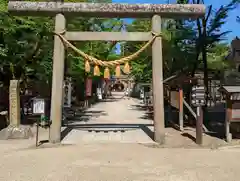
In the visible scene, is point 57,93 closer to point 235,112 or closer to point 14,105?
point 14,105

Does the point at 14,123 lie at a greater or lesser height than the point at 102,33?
lesser

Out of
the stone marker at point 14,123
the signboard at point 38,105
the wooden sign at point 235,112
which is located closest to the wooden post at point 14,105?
the stone marker at point 14,123

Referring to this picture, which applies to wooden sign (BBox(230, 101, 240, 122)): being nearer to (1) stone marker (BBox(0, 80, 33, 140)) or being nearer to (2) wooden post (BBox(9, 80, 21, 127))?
(1) stone marker (BBox(0, 80, 33, 140))

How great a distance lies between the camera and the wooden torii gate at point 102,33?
31.9 ft

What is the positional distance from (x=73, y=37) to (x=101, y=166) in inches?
181

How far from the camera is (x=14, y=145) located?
32.1ft

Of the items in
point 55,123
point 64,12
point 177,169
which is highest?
point 64,12

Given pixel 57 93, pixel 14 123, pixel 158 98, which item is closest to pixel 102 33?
pixel 57 93

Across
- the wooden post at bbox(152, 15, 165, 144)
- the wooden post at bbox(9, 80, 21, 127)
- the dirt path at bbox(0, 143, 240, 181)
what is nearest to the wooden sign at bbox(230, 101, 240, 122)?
the dirt path at bbox(0, 143, 240, 181)

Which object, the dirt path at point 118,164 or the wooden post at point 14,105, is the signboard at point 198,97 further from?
the wooden post at point 14,105

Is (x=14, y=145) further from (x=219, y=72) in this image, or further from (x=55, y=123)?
(x=219, y=72)

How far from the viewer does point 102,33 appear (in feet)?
32.7

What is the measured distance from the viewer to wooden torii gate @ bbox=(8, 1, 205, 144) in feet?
31.9

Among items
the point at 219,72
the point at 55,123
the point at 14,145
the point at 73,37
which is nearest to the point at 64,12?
the point at 73,37
